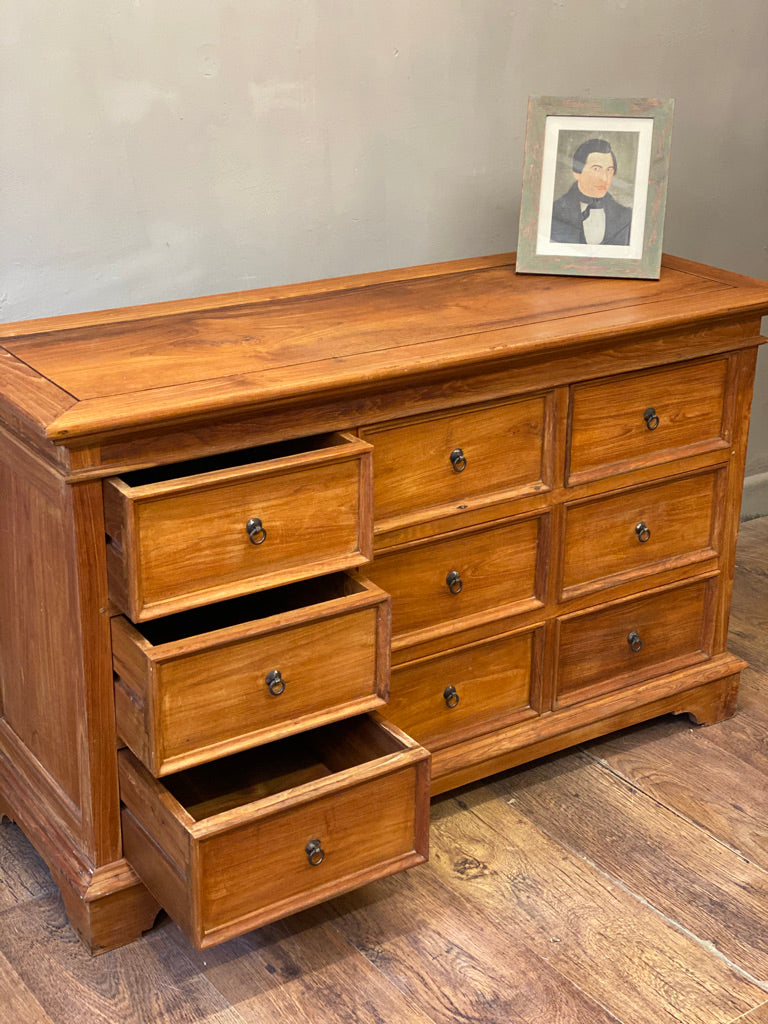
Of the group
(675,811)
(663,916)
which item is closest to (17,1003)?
(663,916)

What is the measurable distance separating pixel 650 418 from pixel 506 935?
0.86 m

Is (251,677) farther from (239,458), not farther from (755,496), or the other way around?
(755,496)

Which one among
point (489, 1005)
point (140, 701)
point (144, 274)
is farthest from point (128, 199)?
point (489, 1005)

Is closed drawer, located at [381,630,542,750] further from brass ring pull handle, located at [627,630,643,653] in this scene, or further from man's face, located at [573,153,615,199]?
man's face, located at [573,153,615,199]

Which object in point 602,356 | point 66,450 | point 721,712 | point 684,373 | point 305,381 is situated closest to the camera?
point 66,450

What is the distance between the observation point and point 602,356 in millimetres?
1922

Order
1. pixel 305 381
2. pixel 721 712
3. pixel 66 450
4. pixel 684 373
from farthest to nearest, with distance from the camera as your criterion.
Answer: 1. pixel 721 712
2. pixel 684 373
3. pixel 305 381
4. pixel 66 450

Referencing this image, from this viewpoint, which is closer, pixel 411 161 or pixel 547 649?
pixel 547 649

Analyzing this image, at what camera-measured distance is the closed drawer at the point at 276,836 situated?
154cm

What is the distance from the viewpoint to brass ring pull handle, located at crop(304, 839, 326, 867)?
1614mm

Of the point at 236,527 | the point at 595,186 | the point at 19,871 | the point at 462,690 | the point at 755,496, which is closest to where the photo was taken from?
the point at 236,527

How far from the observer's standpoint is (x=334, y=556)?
65.3 inches

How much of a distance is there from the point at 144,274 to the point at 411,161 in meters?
0.59

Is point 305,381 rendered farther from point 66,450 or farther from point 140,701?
point 140,701
